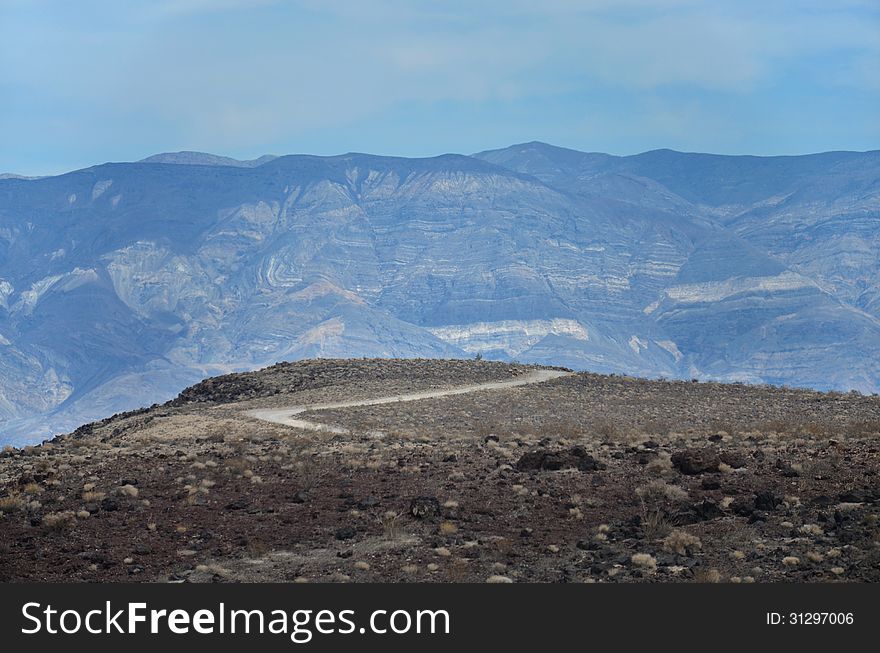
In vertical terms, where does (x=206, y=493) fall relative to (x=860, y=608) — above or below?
above

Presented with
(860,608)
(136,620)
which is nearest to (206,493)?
(136,620)

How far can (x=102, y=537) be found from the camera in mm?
24797

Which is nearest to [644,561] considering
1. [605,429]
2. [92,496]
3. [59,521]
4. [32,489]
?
[59,521]

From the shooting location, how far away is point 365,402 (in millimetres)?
52656

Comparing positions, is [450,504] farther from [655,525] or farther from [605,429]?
[605,429]

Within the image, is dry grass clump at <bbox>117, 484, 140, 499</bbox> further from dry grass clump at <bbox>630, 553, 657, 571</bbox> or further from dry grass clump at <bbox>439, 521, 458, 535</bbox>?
dry grass clump at <bbox>630, 553, 657, 571</bbox>

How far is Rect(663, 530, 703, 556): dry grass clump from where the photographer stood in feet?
72.4

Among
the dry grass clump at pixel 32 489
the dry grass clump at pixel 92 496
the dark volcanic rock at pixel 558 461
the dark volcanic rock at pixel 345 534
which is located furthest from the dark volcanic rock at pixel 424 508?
the dry grass clump at pixel 32 489

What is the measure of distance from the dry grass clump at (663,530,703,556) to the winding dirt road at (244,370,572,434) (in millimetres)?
21151

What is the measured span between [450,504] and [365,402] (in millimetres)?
26274

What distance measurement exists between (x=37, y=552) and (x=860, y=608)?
49.4 ft

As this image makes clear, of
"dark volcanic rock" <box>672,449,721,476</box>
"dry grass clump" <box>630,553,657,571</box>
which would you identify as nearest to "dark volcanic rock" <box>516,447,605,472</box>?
"dark volcanic rock" <box>672,449,721,476</box>

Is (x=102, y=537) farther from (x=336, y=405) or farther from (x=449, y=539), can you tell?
(x=336, y=405)

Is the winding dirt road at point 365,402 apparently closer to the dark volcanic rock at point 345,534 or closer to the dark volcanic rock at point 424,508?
the dark volcanic rock at point 424,508
